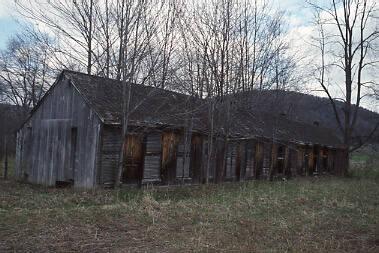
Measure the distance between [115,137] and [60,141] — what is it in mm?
2876

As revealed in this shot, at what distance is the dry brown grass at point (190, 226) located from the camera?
674 centimetres

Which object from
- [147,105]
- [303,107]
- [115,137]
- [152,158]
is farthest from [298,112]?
[115,137]

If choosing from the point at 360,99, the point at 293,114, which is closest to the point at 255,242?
the point at 360,99

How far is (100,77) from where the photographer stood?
63.4 feet

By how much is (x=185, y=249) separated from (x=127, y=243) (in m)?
0.99

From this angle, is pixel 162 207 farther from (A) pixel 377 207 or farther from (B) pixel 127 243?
(A) pixel 377 207

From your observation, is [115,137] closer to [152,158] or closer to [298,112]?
[152,158]

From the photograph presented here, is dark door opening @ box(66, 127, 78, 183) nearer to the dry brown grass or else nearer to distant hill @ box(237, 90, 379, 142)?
the dry brown grass

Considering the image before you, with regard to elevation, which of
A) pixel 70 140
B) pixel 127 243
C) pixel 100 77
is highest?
pixel 100 77

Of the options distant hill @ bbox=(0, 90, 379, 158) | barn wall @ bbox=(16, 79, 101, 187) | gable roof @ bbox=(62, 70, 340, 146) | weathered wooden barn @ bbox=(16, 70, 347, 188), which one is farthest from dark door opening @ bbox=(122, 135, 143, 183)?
distant hill @ bbox=(0, 90, 379, 158)

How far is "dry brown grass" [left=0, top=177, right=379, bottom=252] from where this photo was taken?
6738 millimetres

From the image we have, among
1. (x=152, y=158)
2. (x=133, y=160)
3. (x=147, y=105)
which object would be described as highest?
(x=147, y=105)

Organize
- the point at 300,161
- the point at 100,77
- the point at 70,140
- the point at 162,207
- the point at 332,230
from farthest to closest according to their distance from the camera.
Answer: the point at 300,161 < the point at 100,77 < the point at 70,140 < the point at 162,207 < the point at 332,230

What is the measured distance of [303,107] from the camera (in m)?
44.8
